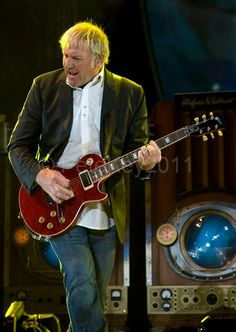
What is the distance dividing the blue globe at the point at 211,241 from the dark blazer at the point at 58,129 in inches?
50.0

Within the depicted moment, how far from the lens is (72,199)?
256 centimetres

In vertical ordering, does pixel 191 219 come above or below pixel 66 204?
below

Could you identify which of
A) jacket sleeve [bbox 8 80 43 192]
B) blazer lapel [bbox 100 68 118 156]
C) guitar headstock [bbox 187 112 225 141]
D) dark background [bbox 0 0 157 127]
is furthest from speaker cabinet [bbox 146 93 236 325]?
jacket sleeve [bbox 8 80 43 192]

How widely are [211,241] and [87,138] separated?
160cm

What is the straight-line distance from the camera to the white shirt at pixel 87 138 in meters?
2.58

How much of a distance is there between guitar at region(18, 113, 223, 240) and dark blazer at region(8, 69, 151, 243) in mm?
78

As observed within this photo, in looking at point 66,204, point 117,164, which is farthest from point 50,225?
point 117,164

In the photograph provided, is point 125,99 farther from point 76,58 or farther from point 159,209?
point 159,209

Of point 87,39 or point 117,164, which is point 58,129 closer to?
point 117,164

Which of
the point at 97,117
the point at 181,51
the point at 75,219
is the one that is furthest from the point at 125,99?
the point at 181,51

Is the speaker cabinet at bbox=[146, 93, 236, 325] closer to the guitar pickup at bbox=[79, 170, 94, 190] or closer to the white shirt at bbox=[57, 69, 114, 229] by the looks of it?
the white shirt at bbox=[57, 69, 114, 229]

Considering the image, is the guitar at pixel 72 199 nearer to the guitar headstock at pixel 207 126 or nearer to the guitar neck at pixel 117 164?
the guitar neck at pixel 117 164

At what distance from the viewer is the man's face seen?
2.69 meters

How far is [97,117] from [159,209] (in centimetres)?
142
